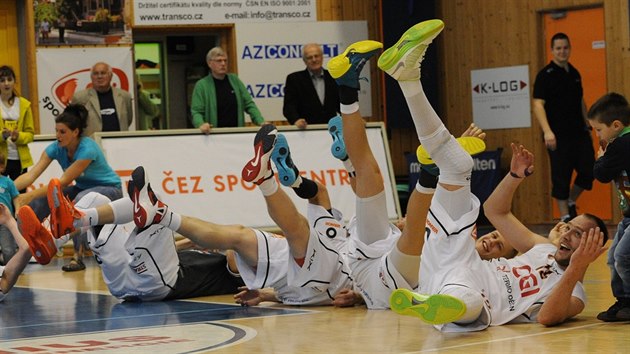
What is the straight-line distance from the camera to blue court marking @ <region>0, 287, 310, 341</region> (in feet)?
19.4

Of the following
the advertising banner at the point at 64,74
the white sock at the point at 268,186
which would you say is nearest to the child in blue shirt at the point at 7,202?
the white sock at the point at 268,186

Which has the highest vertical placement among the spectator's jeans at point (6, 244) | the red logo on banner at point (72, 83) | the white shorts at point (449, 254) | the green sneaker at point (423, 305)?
the red logo on banner at point (72, 83)

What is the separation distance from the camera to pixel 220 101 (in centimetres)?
1177

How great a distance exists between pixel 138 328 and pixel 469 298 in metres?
1.76

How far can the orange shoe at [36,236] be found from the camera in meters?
6.45

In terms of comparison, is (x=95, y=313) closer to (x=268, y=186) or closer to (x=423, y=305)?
(x=268, y=186)

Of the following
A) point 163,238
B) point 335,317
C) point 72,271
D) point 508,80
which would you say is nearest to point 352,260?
point 335,317

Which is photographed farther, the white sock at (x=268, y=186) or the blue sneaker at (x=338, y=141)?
the blue sneaker at (x=338, y=141)

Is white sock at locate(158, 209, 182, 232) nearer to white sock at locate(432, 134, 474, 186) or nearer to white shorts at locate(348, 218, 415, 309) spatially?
white shorts at locate(348, 218, 415, 309)

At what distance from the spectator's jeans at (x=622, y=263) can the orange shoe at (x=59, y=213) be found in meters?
2.92

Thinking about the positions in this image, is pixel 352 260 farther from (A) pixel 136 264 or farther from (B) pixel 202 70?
(B) pixel 202 70

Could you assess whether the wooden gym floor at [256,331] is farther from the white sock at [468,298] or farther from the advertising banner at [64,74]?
the advertising banner at [64,74]

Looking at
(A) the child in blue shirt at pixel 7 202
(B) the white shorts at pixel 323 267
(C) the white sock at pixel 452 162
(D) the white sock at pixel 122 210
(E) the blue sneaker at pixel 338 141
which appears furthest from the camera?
(A) the child in blue shirt at pixel 7 202

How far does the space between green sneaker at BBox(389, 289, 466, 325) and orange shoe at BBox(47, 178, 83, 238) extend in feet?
7.57
